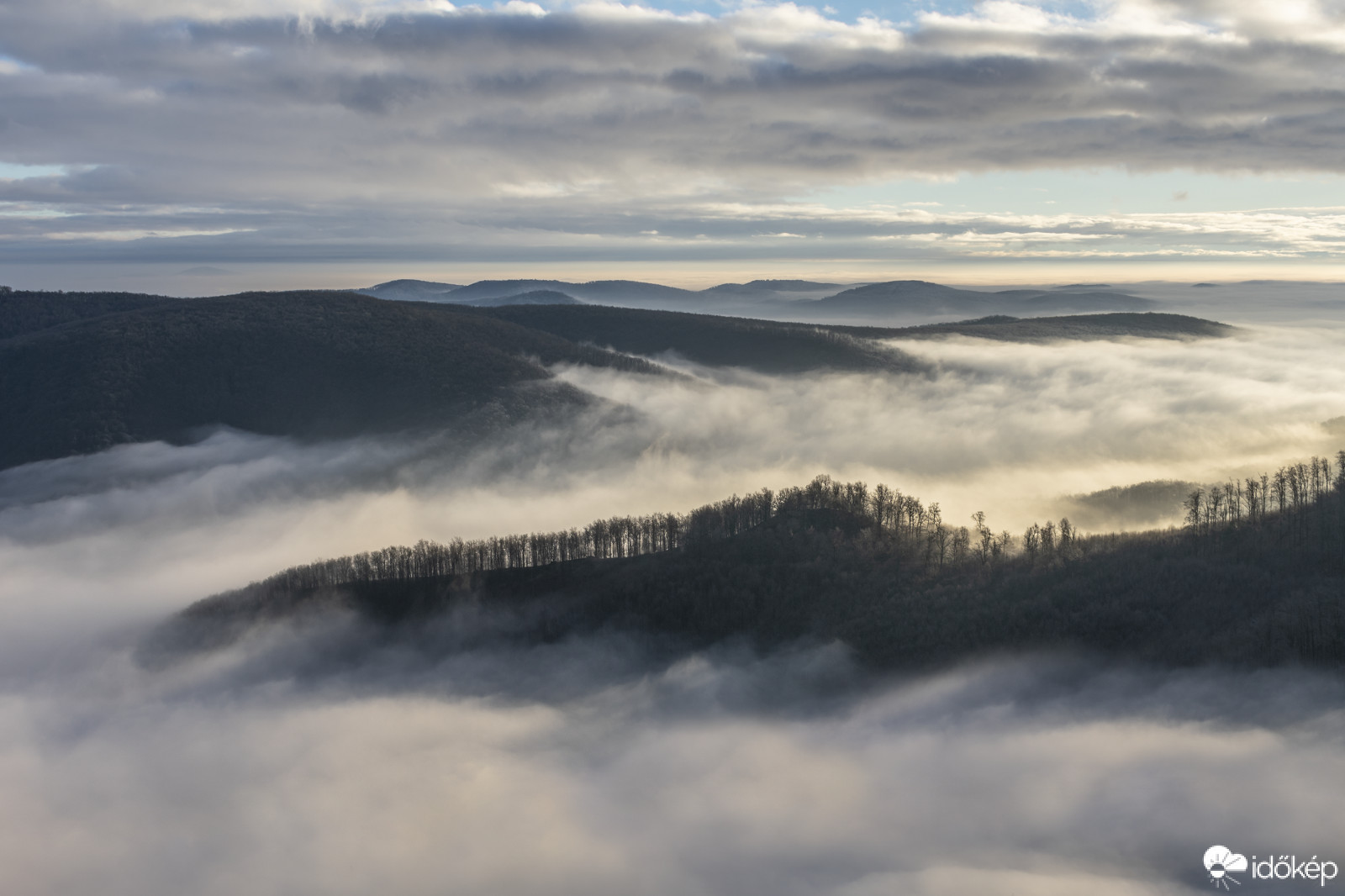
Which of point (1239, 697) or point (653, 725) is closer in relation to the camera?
point (1239, 697)

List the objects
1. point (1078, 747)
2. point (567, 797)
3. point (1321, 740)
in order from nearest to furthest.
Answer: point (1321, 740) < point (1078, 747) < point (567, 797)

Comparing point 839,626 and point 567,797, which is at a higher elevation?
point 839,626

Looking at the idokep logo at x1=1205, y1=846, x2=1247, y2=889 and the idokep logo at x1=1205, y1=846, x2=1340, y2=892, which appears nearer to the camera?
the idokep logo at x1=1205, y1=846, x2=1340, y2=892

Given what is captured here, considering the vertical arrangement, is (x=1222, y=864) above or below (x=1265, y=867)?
below

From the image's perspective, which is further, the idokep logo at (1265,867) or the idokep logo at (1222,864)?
the idokep logo at (1222,864)

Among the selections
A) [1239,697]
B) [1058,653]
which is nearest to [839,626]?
[1058,653]

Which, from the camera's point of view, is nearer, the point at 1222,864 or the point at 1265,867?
the point at 1265,867

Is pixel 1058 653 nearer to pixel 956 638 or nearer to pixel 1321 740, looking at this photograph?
pixel 956 638

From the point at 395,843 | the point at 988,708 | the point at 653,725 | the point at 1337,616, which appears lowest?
the point at 395,843
